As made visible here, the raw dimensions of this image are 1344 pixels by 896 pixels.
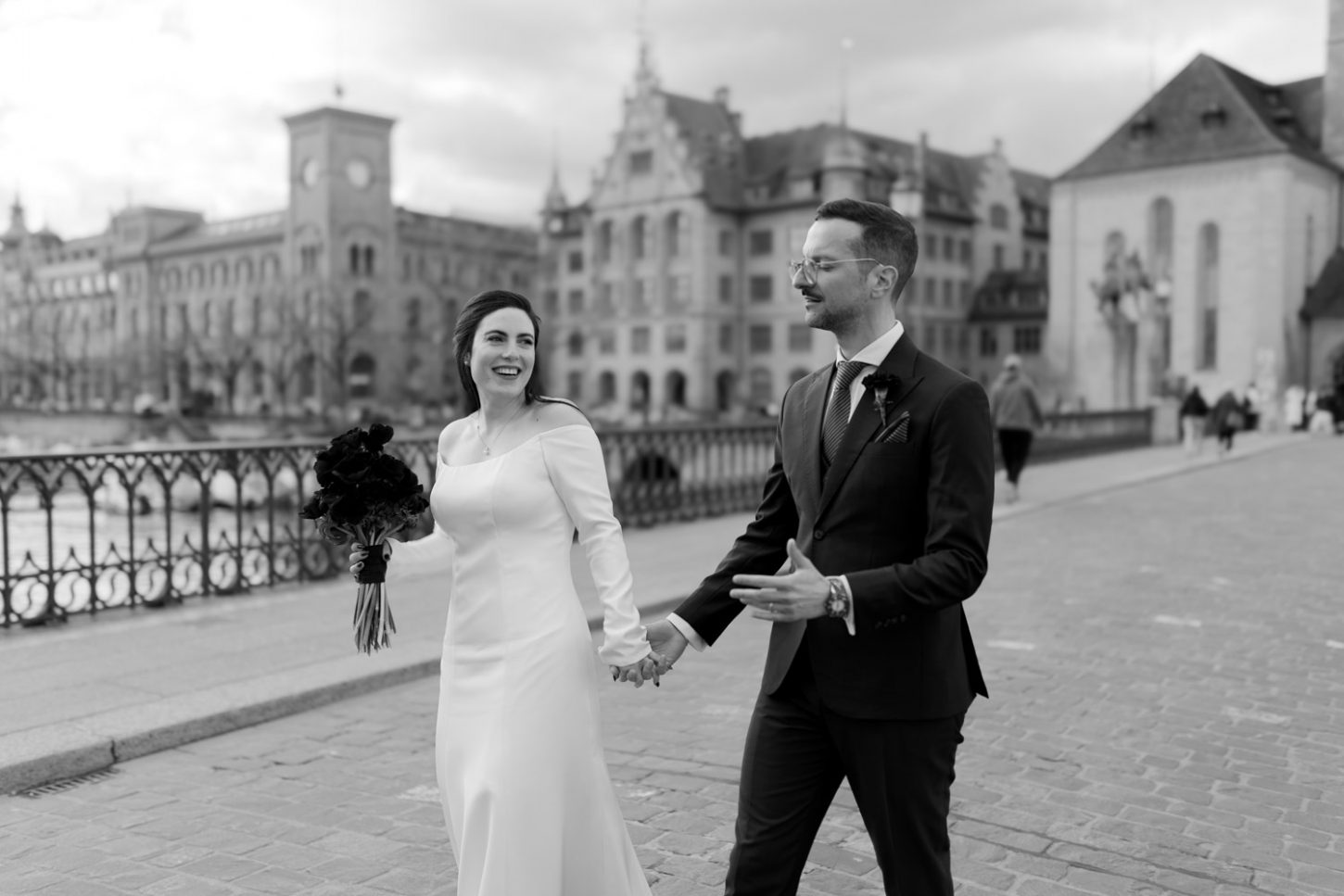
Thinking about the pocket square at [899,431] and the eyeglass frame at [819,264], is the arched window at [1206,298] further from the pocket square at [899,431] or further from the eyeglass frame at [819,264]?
the pocket square at [899,431]

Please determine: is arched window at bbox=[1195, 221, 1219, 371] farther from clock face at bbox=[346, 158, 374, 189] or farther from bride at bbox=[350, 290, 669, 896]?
bride at bbox=[350, 290, 669, 896]

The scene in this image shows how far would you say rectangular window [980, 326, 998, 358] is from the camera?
78.6 metres

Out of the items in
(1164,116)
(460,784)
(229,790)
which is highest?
(1164,116)

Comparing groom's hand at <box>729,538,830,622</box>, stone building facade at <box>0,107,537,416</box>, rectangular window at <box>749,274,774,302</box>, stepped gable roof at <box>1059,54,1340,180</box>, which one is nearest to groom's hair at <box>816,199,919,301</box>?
groom's hand at <box>729,538,830,622</box>

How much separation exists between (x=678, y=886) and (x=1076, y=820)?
177 cm

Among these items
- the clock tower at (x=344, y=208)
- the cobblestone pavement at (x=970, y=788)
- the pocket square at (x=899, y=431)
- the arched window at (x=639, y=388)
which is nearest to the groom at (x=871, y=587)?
the pocket square at (x=899, y=431)

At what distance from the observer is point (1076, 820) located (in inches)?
199

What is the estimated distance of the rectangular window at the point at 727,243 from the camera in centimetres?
7738

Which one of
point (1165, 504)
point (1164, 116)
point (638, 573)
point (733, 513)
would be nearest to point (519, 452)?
point (638, 573)

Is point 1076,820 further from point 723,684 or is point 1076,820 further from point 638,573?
point 638,573

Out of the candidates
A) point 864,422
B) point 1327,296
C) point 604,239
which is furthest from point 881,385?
point 604,239

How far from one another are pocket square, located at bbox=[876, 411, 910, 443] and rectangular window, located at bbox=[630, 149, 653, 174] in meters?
76.3

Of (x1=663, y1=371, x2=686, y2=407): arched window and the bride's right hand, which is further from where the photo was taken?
(x1=663, y1=371, x2=686, y2=407): arched window

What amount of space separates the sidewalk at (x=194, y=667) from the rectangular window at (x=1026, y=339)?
222 ft
